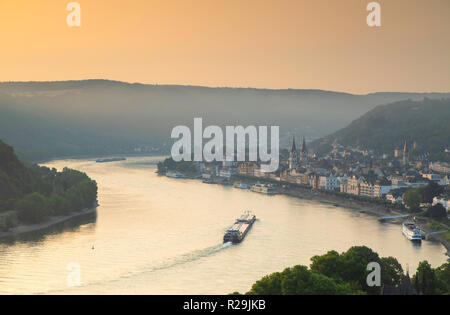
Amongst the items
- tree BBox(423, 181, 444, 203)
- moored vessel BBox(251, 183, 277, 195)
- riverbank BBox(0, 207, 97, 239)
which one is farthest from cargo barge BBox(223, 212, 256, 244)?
moored vessel BBox(251, 183, 277, 195)

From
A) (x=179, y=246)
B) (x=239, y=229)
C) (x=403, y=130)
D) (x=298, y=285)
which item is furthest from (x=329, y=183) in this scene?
(x=298, y=285)

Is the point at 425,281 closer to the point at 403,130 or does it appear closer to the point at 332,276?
the point at 332,276

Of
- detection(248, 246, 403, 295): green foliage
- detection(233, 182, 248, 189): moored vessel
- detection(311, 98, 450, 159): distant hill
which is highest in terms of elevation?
detection(311, 98, 450, 159): distant hill

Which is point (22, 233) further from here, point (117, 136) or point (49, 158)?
point (117, 136)

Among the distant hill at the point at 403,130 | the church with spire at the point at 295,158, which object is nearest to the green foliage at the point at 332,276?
the church with spire at the point at 295,158

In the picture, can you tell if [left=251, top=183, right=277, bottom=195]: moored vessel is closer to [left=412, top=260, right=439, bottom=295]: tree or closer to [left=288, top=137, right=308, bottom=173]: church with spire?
[left=288, top=137, right=308, bottom=173]: church with spire

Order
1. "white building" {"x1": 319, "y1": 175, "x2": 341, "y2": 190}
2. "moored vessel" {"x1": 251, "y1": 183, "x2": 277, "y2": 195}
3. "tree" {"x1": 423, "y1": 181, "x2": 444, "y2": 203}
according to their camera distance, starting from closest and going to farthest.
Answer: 1. "tree" {"x1": 423, "y1": 181, "x2": 444, "y2": 203}
2. "moored vessel" {"x1": 251, "y1": 183, "x2": 277, "y2": 195}
3. "white building" {"x1": 319, "y1": 175, "x2": 341, "y2": 190}

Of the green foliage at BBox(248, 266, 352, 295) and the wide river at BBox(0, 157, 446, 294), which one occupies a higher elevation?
the green foliage at BBox(248, 266, 352, 295)
